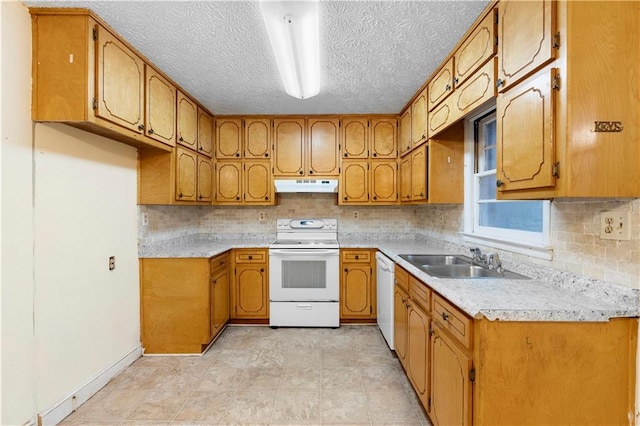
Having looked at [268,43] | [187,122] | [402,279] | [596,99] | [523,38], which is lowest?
[402,279]

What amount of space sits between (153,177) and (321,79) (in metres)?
1.70

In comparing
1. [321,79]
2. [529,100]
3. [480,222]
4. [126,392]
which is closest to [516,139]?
[529,100]

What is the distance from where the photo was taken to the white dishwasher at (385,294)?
246cm

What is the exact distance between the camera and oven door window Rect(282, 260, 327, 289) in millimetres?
3082

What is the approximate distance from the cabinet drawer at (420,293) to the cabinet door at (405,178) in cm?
126

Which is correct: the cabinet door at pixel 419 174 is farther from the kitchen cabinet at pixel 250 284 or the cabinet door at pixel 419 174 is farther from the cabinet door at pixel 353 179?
the kitchen cabinet at pixel 250 284

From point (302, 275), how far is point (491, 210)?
189 centimetres

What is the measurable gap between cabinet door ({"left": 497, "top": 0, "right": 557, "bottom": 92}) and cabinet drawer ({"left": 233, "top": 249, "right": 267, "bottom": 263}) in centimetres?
255

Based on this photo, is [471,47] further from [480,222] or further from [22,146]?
[22,146]

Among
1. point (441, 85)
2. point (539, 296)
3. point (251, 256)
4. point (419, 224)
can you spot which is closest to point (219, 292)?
point (251, 256)

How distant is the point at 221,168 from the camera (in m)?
3.39

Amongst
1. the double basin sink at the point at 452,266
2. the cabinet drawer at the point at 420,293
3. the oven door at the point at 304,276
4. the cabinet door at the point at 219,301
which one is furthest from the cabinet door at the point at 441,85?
the cabinet door at the point at 219,301

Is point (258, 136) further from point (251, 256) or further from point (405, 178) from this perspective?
point (405, 178)

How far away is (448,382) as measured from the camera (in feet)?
4.50
